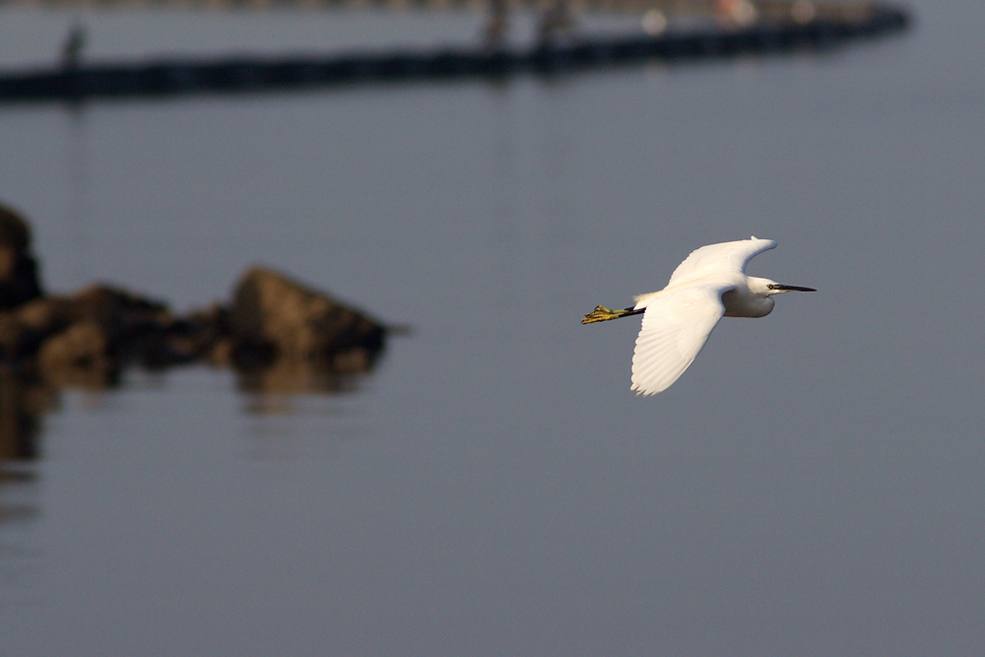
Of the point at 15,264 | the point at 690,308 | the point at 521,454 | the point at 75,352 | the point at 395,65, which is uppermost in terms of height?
the point at 690,308

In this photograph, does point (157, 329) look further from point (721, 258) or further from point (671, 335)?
point (671, 335)

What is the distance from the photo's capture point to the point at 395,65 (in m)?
111

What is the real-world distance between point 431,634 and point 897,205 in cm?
4364

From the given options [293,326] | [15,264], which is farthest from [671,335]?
[293,326]

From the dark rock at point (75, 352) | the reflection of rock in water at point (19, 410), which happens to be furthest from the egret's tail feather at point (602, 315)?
the reflection of rock in water at point (19, 410)

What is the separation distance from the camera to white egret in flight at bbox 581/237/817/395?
1305 cm

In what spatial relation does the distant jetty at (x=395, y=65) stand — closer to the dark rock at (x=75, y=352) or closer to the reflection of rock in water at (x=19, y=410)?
the reflection of rock in water at (x=19, y=410)

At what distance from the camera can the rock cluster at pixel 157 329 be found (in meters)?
35.8

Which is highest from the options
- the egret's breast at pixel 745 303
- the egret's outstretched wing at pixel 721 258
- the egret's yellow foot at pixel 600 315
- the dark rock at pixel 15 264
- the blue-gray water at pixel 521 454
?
the egret's outstretched wing at pixel 721 258

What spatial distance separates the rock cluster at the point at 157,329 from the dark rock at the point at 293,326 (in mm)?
21

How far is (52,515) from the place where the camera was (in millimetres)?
34844

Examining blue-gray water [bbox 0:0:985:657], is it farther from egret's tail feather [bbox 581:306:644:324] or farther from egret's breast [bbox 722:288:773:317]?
egret's breast [bbox 722:288:773:317]

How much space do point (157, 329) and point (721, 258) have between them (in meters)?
23.2

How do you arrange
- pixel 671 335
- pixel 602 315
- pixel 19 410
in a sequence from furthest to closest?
pixel 19 410 → pixel 602 315 → pixel 671 335
